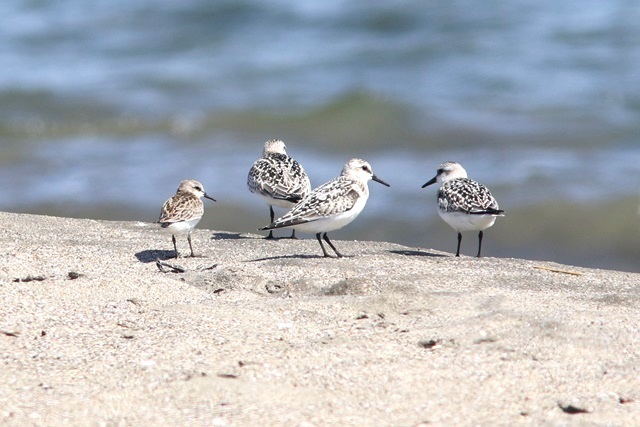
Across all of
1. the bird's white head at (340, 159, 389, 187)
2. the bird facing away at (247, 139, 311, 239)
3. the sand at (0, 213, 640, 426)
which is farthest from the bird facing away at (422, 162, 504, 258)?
the bird facing away at (247, 139, 311, 239)

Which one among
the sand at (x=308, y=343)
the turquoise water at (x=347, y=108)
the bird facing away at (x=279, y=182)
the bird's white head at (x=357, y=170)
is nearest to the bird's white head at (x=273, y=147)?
the bird facing away at (x=279, y=182)

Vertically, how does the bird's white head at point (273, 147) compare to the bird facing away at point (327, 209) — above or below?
above

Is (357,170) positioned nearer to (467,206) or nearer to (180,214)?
(467,206)

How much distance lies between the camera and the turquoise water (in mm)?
12258

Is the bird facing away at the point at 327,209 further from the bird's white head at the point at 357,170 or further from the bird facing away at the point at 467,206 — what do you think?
the bird facing away at the point at 467,206

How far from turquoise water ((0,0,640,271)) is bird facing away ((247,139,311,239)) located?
2318mm

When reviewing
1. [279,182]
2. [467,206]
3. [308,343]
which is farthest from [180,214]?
[308,343]

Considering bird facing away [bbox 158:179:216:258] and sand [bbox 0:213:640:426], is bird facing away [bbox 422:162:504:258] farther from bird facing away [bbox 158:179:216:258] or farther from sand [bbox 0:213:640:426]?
bird facing away [bbox 158:179:216:258]

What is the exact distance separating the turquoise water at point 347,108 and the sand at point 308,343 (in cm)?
453

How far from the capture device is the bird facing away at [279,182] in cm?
925

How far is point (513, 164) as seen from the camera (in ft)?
44.4

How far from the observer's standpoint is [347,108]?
659 inches

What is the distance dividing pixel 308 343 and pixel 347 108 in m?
11.5

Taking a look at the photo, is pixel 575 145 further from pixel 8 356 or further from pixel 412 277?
pixel 8 356
